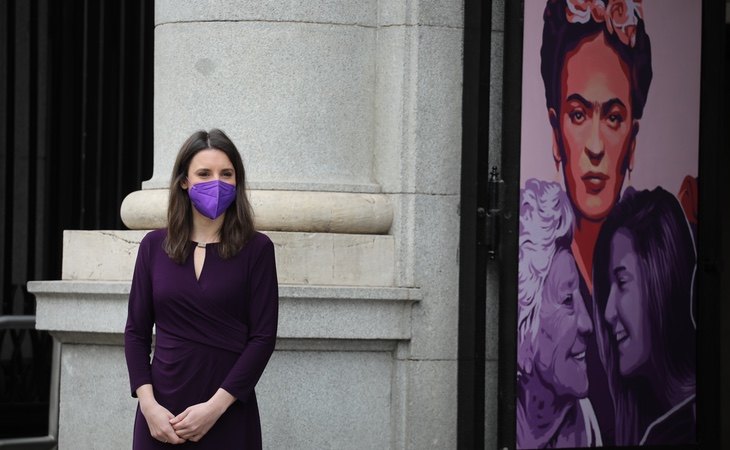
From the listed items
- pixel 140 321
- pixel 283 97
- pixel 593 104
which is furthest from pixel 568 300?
pixel 140 321

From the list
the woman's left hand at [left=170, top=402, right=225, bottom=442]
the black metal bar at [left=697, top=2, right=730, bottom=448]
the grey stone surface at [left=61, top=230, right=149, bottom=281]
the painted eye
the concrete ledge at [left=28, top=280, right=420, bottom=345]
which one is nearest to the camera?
the woman's left hand at [left=170, top=402, right=225, bottom=442]

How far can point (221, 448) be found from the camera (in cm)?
525

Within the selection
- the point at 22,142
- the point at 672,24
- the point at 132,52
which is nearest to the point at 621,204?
the point at 672,24

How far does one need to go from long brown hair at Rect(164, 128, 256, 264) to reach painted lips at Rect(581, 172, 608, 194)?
263cm

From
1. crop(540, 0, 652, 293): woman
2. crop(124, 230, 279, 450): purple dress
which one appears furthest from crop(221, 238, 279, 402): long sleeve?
crop(540, 0, 652, 293): woman

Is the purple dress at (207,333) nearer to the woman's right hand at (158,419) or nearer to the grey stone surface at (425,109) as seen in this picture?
the woman's right hand at (158,419)

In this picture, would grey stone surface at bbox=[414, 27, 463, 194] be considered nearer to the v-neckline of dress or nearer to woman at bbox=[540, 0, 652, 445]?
woman at bbox=[540, 0, 652, 445]

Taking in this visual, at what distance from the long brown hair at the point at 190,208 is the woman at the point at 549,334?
91.0 inches

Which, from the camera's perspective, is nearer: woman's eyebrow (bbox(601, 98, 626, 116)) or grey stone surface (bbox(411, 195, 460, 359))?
grey stone surface (bbox(411, 195, 460, 359))

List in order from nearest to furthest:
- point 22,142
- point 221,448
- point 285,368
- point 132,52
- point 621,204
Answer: point 221,448, point 285,368, point 621,204, point 132,52, point 22,142

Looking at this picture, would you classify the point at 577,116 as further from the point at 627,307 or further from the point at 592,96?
the point at 627,307

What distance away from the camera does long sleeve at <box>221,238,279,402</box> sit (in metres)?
5.29

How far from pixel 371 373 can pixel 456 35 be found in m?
1.82

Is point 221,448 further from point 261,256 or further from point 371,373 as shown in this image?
point 371,373
